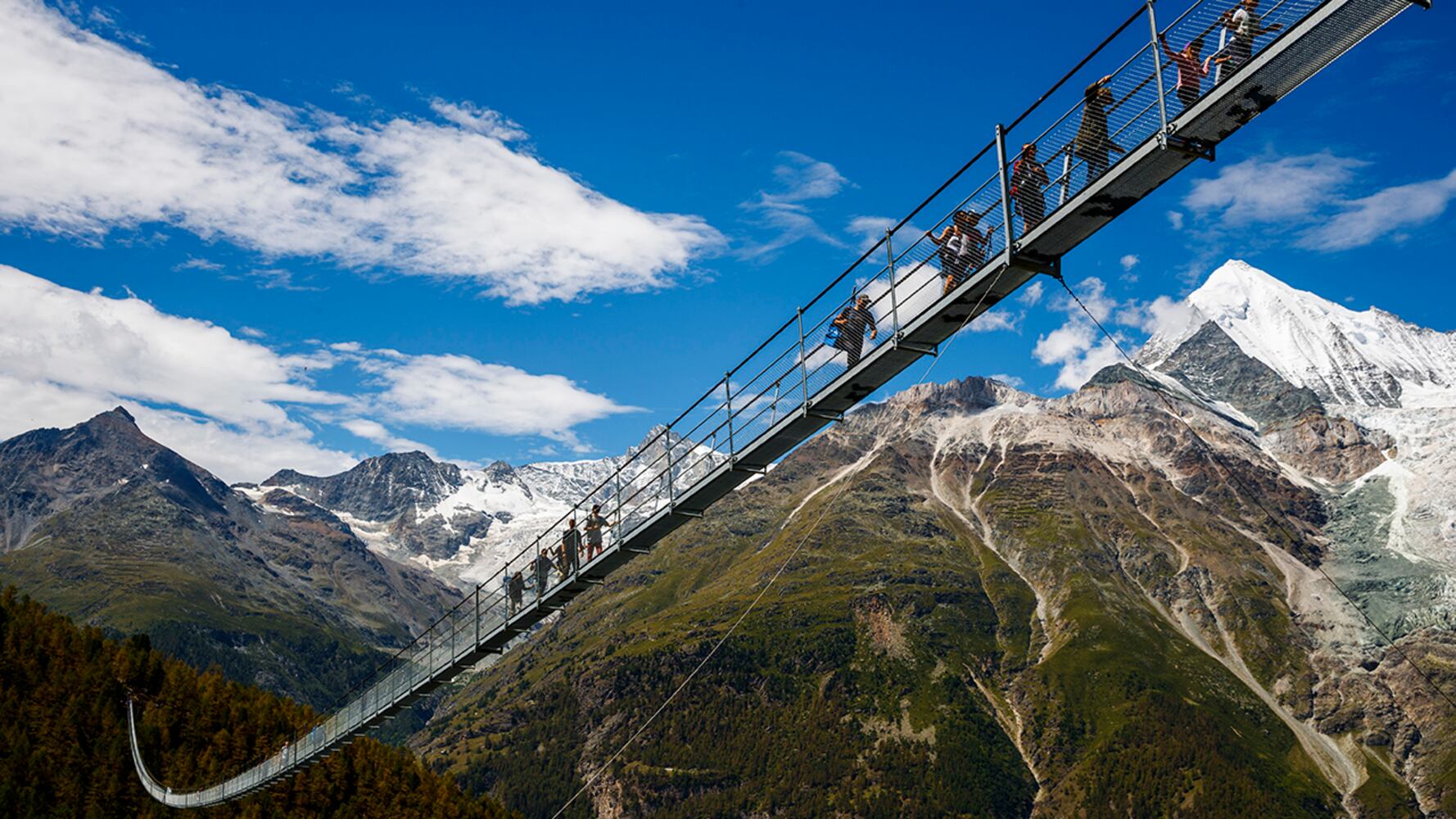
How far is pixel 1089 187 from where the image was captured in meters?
26.6

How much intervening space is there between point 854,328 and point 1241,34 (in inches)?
462

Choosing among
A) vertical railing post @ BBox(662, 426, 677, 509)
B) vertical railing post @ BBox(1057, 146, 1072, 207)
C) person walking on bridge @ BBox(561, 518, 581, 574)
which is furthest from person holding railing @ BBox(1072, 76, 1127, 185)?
person walking on bridge @ BBox(561, 518, 581, 574)

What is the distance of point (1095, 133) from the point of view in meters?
27.0

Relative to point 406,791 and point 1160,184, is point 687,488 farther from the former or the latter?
point 406,791

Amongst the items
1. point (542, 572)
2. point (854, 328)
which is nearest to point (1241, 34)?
point (854, 328)

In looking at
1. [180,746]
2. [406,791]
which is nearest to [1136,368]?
[180,746]

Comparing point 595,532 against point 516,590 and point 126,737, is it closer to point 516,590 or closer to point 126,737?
point 516,590

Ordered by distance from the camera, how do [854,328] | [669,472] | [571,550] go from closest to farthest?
1. [854,328]
2. [669,472]
3. [571,550]

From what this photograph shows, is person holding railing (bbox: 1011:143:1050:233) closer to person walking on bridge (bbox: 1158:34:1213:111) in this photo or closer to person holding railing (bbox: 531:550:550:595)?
person walking on bridge (bbox: 1158:34:1213:111)

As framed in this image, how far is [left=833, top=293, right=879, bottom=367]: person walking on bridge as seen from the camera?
3231 cm

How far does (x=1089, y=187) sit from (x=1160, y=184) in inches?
58.5

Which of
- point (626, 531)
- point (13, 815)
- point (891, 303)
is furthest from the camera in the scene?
point (13, 815)

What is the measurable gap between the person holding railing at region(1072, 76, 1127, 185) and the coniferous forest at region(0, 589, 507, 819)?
124961 millimetres

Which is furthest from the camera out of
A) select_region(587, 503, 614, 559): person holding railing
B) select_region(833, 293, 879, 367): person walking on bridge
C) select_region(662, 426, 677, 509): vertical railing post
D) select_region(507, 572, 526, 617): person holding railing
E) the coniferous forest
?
the coniferous forest
